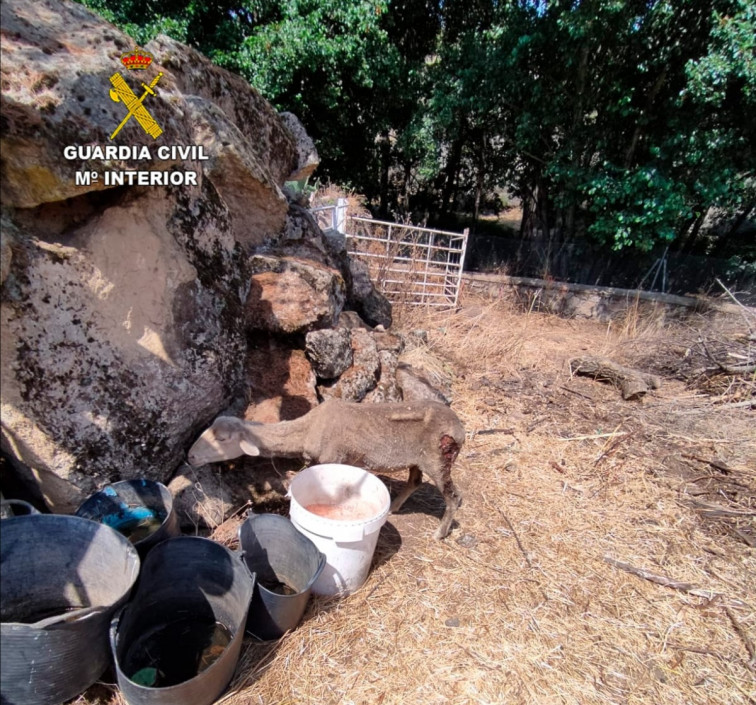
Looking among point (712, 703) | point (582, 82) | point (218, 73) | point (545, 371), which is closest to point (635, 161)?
point (582, 82)

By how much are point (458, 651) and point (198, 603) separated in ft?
5.26

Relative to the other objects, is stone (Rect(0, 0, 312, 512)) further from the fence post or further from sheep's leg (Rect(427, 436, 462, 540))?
the fence post

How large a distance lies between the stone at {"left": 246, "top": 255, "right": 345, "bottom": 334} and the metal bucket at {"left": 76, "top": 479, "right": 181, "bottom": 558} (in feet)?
5.73

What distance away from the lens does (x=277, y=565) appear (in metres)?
2.90

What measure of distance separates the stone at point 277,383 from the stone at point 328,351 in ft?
0.38

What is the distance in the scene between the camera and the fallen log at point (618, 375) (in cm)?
617

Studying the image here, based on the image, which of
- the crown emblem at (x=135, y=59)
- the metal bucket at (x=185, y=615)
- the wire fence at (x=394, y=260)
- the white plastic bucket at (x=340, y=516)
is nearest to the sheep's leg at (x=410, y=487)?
the white plastic bucket at (x=340, y=516)

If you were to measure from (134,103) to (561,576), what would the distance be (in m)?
4.31

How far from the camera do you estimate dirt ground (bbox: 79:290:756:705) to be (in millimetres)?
2506

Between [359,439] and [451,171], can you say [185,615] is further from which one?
[451,171]

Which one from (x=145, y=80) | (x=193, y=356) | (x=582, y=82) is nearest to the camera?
(x=145, y=80)

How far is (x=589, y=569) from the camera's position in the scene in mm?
3365

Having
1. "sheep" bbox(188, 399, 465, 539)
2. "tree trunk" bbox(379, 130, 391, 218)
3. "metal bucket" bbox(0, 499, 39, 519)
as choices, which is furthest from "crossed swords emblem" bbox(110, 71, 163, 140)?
"tree trunk" bbox(379, 130, 391, 218)

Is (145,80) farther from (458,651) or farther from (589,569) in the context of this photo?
(589,569)
